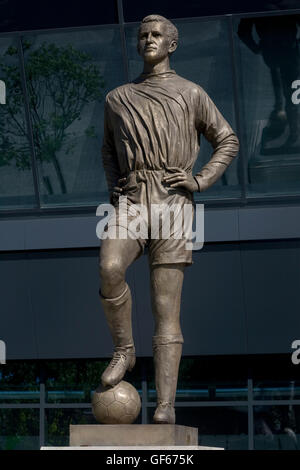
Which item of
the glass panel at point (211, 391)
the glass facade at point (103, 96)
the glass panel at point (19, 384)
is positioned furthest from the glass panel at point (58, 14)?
the glass panel at point (211, 391)

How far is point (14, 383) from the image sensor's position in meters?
18.8

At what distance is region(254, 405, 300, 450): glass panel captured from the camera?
1783 cm

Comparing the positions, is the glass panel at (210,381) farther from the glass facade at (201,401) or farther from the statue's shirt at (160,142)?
the statue's shirt at (160,142)

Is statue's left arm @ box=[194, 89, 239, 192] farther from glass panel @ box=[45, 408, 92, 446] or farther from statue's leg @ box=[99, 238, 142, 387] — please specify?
glass panel @ box=[45, 408, 92, 446]

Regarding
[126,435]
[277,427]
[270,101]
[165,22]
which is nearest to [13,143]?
[270,101]

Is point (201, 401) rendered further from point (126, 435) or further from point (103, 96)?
point (126, 435)

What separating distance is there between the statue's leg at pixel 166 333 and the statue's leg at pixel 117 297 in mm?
213

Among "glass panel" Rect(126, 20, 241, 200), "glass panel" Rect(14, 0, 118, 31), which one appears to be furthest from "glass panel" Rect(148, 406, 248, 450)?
"glass panel" Rect(14, 0, 118, 31)

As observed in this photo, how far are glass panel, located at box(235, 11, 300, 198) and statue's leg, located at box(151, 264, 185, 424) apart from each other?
31.9ft

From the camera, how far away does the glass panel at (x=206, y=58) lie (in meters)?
17.7

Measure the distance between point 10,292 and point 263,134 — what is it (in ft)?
15.4

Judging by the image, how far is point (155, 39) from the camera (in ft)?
28.5
